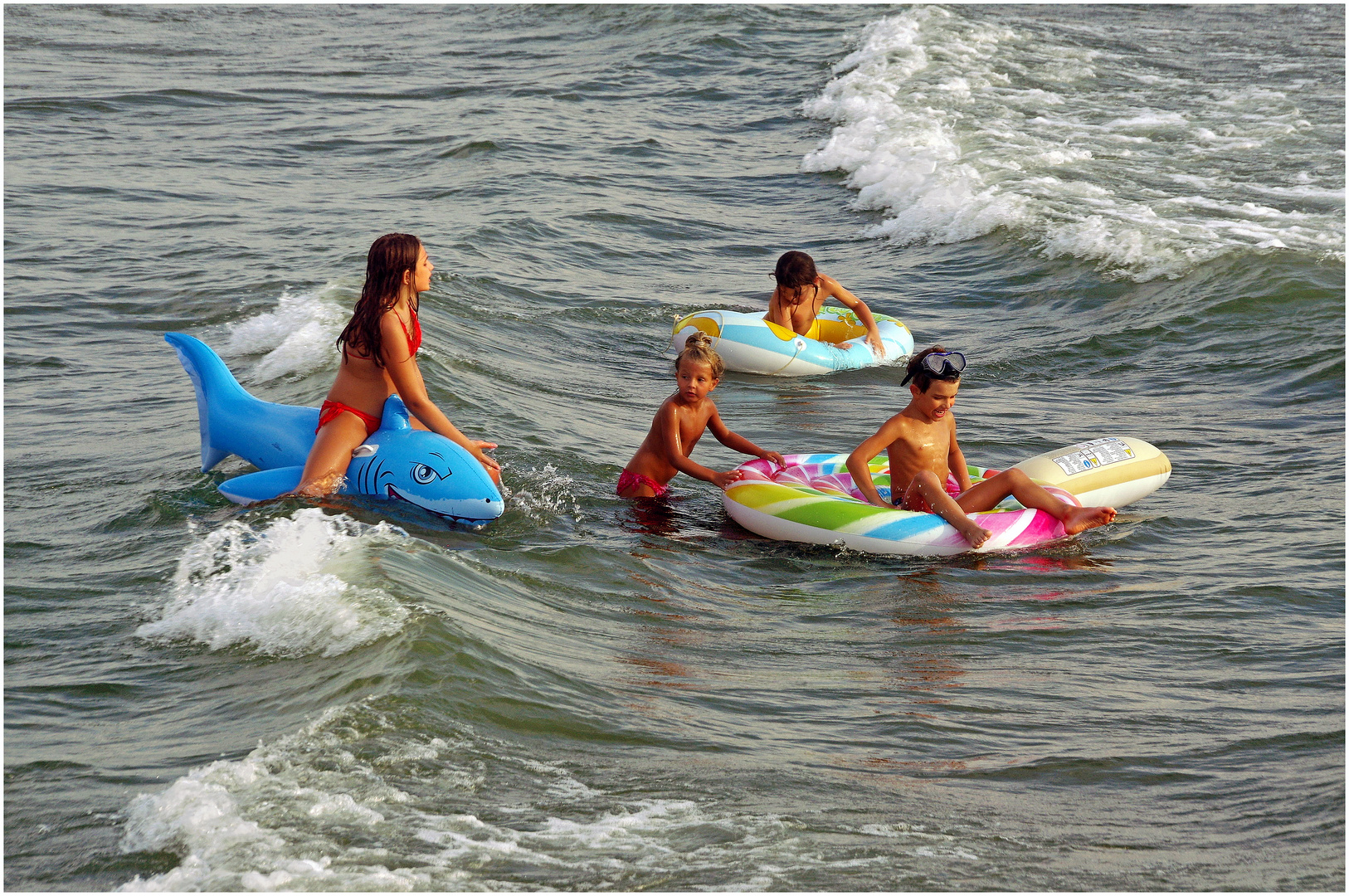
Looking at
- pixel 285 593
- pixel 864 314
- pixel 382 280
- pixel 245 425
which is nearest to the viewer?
pixel 285 593

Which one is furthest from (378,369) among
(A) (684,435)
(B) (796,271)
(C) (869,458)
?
(B) (796,271)

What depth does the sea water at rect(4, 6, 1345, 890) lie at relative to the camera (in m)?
3.88

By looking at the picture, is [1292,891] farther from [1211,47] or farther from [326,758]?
[1211,47]

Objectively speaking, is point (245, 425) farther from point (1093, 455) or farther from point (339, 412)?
point (1093, 455)

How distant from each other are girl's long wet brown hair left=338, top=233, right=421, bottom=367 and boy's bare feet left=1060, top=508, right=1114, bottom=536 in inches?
138

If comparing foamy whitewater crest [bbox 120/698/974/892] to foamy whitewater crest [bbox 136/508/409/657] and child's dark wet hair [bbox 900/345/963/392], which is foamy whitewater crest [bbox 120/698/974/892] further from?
child's dark wet hair [bbox 900/345/963/392]

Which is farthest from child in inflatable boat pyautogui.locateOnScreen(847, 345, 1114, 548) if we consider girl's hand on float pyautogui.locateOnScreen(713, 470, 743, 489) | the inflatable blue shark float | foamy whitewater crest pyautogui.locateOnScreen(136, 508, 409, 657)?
foamy whitewater crest pyautogui.locateOnScreen(136, 508, 409, 657)

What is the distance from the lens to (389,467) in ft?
20.7

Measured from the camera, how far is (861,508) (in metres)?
6.45

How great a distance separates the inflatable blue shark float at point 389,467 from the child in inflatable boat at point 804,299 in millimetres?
4073

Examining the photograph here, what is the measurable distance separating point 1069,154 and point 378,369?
1213 centimetres

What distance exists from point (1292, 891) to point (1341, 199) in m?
12.2

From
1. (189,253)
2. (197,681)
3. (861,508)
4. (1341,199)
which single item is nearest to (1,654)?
(197,681)

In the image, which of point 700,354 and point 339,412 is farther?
point 700,354
